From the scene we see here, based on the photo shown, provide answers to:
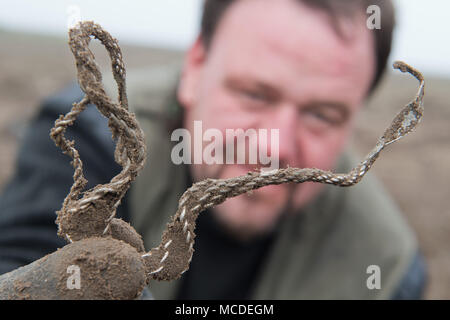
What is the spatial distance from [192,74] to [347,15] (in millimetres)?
916

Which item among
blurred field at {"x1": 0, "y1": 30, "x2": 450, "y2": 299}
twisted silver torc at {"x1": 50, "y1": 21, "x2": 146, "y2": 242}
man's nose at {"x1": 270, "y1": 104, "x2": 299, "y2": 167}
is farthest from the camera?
blurred field at {"x1": 0, "y1": 30, "x2": 450, "y2": 299}

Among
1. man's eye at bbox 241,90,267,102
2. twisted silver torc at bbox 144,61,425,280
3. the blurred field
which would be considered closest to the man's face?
man's eye at bbox 241,90,267,102

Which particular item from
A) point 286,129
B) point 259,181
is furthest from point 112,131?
point 286,129

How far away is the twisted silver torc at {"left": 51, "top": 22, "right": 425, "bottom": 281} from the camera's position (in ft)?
2.13

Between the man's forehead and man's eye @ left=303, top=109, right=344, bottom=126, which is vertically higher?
the man's forehead

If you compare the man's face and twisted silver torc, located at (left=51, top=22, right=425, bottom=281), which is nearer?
twisted silver torc, located at (left=51, top=22, right=425, bottom=281)

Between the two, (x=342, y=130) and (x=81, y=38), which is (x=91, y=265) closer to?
(x=81, y=38)

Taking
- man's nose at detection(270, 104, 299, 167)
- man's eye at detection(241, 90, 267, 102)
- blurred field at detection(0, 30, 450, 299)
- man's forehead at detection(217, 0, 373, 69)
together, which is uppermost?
man's forehead at detection(217, 0, 373, 69)

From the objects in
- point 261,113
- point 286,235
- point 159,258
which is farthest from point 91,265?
point 286,235

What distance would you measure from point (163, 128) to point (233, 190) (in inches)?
66.9

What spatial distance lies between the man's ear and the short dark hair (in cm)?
6

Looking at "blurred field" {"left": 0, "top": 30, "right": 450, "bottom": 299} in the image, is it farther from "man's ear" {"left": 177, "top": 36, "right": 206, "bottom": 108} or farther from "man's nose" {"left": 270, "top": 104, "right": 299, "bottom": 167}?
"man's ear" {"left": 177, "top": 36, "right": 206, "bottom": 108}

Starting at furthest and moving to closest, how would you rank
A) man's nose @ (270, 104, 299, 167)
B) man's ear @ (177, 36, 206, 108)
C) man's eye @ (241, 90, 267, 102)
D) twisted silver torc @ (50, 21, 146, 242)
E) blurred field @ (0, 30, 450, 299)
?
blurred field @ (0, 30, 450, 299) < man's ear @ (177, 36, 206, 108) < man's eye @ (241, 90, 267, 102) < man's nose @ (270, 104, 299, 167) < twisted silver torc @ (50, 21, 146, 242)
